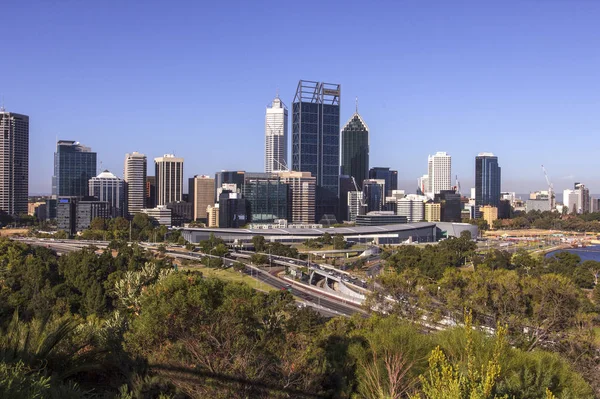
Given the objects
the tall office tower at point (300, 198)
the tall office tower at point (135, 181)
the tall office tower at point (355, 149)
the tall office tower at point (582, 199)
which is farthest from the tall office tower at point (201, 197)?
the tall office tower at point (582, 199)

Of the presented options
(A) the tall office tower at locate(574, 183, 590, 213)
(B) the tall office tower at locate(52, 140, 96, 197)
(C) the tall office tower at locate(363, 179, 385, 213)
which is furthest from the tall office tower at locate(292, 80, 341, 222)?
(A) the tall office tower at locate(574, 183, 590, 213)

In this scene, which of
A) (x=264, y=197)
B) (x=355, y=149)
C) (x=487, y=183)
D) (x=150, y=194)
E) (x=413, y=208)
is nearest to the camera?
(x=264, y=197)

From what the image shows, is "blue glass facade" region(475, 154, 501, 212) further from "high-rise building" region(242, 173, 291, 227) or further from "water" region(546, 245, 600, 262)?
"high-rise building" region(242, 173, 291, 227)

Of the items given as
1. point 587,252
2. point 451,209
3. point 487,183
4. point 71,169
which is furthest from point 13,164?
point 487,183

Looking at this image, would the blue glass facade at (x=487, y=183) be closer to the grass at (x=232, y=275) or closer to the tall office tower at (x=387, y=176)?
the tall office tower at (x=387, y=176)

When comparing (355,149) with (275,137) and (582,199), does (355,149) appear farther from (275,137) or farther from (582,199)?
(582,199)

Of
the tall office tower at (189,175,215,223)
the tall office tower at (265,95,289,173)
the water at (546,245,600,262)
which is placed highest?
the tall office tower at (265,95,289,173)
